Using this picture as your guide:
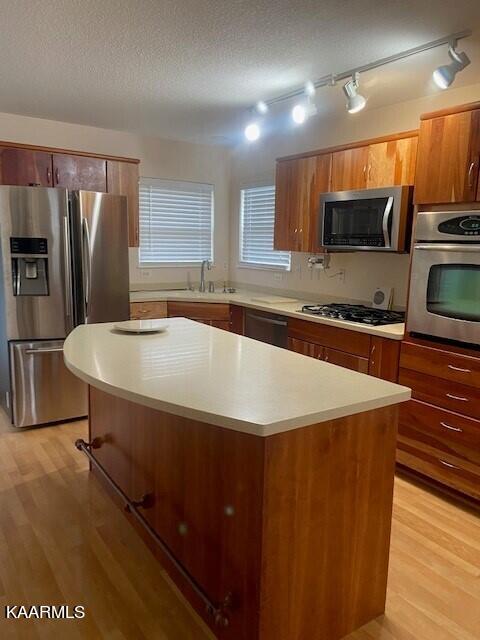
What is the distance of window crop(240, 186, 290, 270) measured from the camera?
4793 millimetres

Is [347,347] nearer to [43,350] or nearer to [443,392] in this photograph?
[443,392]

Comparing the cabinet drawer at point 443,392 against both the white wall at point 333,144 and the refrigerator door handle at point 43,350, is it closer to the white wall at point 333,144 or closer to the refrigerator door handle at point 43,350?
the white wall at point 333,144

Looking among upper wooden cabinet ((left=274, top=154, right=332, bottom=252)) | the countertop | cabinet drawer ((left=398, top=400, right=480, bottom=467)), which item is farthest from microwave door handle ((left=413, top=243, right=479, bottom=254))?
upper wooden cabinet ((left=274, top=154, right=332, bottom=252))

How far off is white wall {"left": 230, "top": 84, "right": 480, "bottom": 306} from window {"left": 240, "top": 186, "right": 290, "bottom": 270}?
90 mm

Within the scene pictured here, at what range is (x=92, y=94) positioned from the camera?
3.39 meters

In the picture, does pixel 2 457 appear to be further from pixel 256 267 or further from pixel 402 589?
pixel 256 267

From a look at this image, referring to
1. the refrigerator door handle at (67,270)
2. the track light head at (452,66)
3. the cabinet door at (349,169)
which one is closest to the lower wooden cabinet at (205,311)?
the refrigerator door handle at (67,270)

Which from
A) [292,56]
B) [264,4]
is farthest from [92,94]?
[264,4]

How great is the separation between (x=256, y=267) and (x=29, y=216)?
2.42m

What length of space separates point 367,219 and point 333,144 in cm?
113

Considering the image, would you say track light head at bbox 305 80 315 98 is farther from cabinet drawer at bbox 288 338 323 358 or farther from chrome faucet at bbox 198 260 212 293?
chrome faucet at bbox 198 260 212 293

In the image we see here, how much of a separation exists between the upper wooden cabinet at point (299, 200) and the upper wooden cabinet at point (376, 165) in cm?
13

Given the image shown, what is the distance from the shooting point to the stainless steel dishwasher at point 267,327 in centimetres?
384

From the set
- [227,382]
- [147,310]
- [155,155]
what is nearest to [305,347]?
[147,310]
